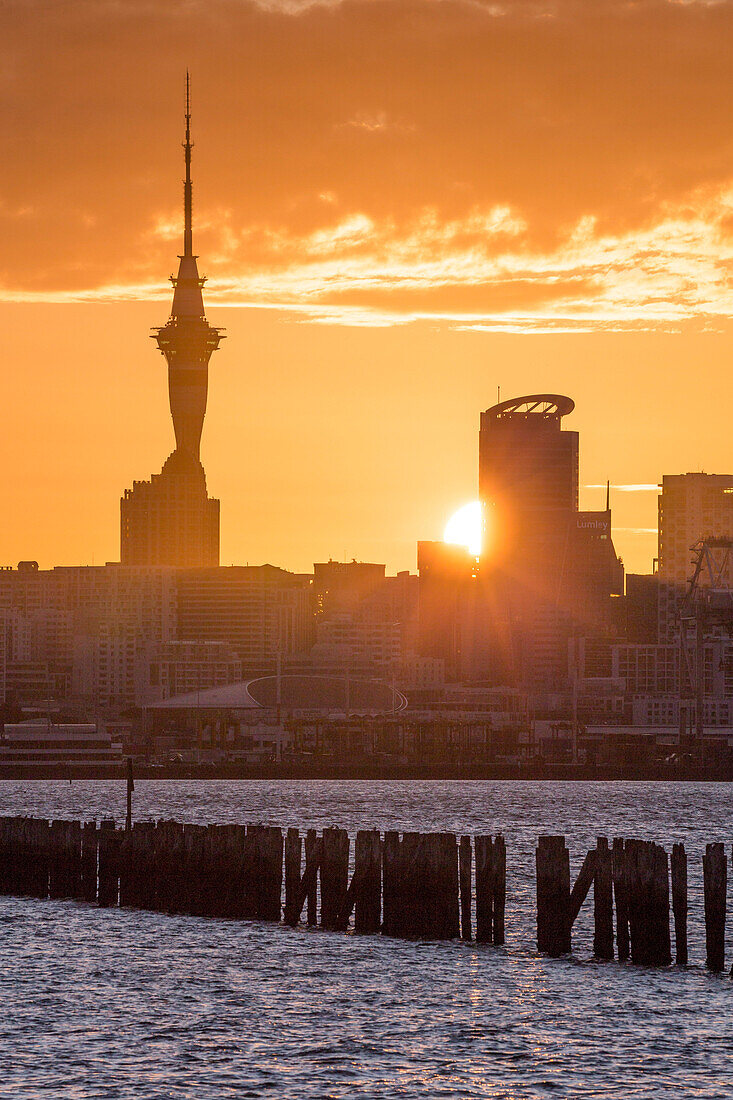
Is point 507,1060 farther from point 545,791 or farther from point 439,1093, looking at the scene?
point 545,791

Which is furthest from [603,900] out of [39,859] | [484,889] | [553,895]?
[39,859]

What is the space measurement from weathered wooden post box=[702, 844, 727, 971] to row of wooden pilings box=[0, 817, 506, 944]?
6.77 m

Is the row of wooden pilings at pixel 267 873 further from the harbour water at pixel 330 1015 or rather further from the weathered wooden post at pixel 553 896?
the weathered wooden post at pixel 553 896

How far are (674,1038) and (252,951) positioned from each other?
17.3m

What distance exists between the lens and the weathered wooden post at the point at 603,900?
172 ft

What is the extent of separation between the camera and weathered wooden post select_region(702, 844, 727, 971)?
165ft

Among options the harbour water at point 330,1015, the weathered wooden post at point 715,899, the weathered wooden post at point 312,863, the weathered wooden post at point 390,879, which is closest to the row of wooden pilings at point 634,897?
the weathered wooden post at point 715,899

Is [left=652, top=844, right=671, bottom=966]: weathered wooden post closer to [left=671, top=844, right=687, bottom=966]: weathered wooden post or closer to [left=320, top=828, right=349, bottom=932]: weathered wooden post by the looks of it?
[left=671, top=844, right=687, bottom=966]: weathered wooden post

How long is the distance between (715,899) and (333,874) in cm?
1405

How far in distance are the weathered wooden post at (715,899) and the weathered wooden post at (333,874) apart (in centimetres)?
1183

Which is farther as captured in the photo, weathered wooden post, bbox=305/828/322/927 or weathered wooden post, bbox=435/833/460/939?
weathered wooden post, bbox=305/828/322/927

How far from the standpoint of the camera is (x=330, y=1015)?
48438 mm

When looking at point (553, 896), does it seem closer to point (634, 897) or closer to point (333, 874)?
point (634, 897)

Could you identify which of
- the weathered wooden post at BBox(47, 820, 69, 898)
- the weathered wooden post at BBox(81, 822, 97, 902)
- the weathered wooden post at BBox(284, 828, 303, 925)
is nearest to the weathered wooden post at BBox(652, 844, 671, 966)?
the weathered wooden post at BBox(284, 828, 303, 925)
